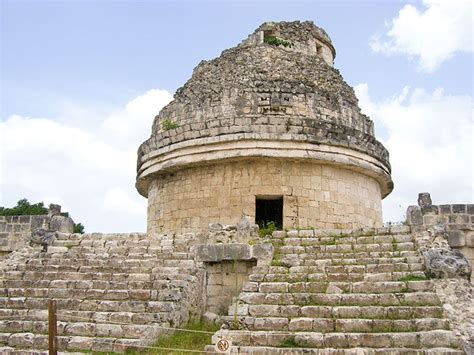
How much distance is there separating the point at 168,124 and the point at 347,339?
29.9 feet

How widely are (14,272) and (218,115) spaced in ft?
20.7

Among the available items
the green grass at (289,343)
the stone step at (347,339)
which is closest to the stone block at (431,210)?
the stone step at (347,339)

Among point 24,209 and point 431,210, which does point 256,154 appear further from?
point 24,209

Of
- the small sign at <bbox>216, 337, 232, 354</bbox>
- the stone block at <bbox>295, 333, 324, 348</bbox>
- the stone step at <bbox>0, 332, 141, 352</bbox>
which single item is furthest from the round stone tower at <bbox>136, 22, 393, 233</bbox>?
the small sign at <bbox>216, 337, 232, 354</bbox>

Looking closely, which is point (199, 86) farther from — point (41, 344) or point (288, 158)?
point (41, 344)

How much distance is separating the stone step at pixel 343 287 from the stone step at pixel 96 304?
1435mm

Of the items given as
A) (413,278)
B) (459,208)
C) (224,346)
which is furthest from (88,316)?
(459,208)

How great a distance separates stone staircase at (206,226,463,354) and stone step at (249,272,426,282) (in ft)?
0.05

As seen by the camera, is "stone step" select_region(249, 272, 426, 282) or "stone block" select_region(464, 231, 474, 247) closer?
"stone step" select_region(249, 272, 426, 282)

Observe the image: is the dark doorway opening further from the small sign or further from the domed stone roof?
the small sign

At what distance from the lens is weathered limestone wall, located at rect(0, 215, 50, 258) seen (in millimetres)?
13406

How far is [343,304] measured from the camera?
809 centimetres

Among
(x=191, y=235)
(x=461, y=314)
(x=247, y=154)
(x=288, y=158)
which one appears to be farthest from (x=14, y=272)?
(x=461, y=314)

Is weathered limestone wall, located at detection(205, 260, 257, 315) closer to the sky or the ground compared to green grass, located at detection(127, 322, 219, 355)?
closer to the sky
